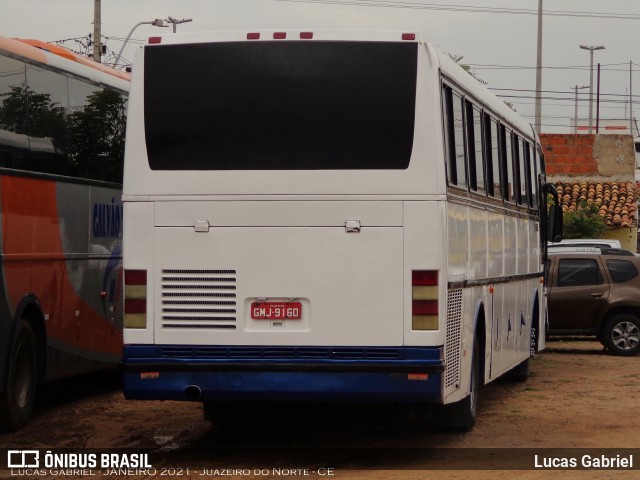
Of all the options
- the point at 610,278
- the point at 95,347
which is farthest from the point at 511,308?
the point at 610,278

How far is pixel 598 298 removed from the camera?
2512cm

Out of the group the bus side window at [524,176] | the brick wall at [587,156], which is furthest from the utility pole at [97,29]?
the bus side window at [524,176]

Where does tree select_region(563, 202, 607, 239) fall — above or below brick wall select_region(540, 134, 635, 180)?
below

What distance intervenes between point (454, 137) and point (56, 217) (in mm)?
4730

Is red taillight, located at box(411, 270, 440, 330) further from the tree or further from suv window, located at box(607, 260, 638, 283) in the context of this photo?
the tree

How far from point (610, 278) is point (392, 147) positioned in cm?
1510

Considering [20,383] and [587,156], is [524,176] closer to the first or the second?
[20,383]

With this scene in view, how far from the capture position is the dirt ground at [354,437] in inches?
432

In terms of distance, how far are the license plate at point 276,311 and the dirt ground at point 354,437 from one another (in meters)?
1.14

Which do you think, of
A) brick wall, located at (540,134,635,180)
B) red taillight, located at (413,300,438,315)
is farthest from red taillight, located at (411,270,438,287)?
brick wall, located at (540,134,635,180)

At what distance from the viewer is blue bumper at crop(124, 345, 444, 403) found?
10852 millimetres

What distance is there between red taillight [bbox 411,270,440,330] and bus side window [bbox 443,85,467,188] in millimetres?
913

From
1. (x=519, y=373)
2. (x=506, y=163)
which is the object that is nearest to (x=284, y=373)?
(x=506, y=163)

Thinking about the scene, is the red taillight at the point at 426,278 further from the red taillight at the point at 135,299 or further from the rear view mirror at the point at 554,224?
the rear view mirror at the point at 554,224
